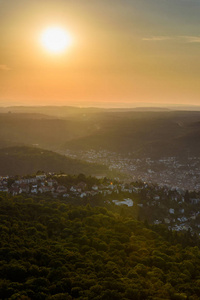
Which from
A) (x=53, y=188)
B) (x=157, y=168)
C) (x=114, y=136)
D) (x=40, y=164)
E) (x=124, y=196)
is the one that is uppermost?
(x=114, y=136)

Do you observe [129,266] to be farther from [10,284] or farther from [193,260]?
[10,284]

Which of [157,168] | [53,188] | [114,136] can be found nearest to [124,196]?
[53,188]

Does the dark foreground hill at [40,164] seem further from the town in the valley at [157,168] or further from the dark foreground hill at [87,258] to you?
the dark foreground hill at [87,258]

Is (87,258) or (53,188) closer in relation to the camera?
(87,258)

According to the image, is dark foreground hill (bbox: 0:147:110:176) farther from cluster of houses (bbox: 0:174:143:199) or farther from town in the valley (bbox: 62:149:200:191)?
cluster of houses (bbox: 0:174:143:199)

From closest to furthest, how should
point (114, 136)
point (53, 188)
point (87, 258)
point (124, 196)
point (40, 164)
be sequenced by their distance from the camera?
point (87, 258) → point (53, 188) → point (124, 196) → point (40, 164) → point (114, 136)

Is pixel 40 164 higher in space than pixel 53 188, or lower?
lower

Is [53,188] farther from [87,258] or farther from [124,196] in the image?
[87,258]

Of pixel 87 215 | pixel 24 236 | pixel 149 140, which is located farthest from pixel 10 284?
pixel 149 140
